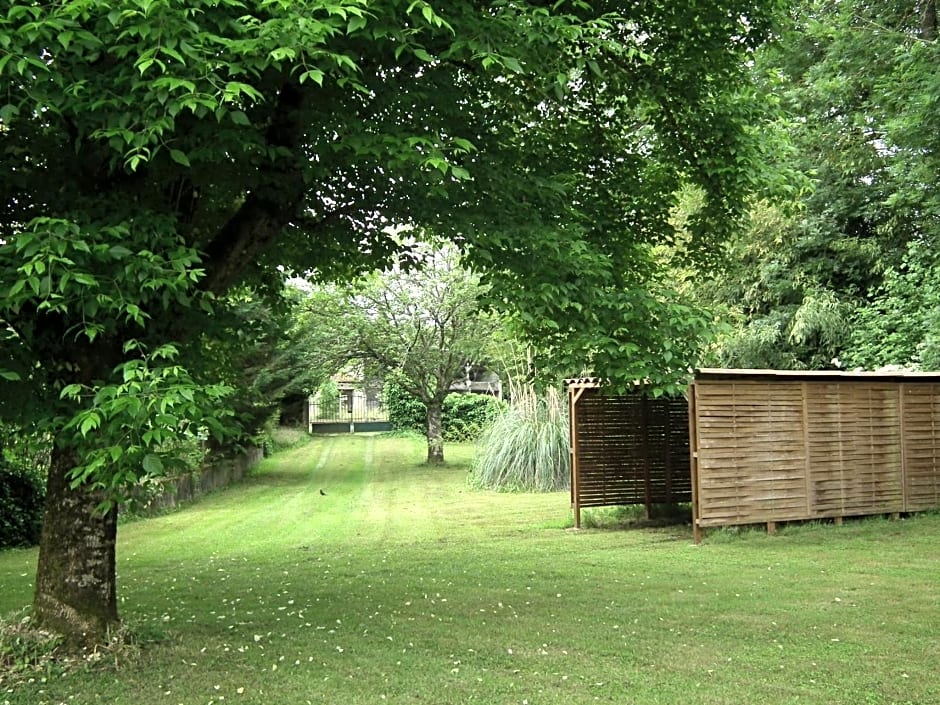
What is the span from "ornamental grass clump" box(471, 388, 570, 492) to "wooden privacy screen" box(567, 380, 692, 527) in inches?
152

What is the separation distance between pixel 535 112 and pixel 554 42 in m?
2.66

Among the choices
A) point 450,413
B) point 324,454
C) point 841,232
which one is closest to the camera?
point 841,232

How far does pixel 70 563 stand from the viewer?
17.5ft

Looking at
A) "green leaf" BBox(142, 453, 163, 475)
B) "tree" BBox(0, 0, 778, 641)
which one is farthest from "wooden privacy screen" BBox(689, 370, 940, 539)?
"green leaf" BBox(142, 453, 163, 475)

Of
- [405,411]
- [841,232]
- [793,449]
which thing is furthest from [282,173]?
[405,411]

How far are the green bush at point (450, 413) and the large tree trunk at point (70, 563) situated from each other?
25808 mm

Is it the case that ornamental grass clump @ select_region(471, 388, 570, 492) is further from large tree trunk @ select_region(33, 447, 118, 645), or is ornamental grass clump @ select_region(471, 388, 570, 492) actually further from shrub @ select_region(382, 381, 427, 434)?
shrub @ select_region(382, 381, 427, 434)

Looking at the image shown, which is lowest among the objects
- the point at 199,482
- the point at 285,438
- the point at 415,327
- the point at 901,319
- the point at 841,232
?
the point at 199,482

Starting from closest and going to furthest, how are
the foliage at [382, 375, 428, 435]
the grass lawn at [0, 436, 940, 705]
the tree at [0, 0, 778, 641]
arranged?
1. the tree at [0, 0, 778, 641]
2. the grass lawn at [0, 436, 940, 705]
3. the foliage at [382, 375, 428, 435]

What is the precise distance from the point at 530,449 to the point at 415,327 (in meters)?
6.45

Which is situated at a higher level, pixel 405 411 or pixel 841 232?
pixel 841 232

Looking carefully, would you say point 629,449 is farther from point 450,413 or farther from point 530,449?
point 450,413

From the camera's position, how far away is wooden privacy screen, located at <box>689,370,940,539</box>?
408 inches

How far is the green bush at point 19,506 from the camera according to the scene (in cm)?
1109
